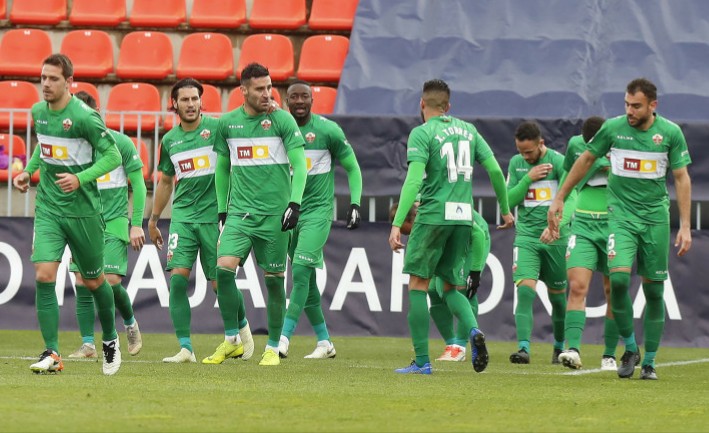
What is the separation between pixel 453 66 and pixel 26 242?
6.38 m

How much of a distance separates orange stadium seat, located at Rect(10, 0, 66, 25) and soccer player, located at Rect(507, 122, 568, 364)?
998cm

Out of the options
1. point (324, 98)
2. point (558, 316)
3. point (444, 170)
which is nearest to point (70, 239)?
point (444, 170)

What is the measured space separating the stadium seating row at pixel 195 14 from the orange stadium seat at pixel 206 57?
47 centimetres

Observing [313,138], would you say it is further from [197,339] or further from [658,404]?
[658,404]

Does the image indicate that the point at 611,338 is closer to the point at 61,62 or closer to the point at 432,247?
the point at 432,247

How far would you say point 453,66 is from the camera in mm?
18547

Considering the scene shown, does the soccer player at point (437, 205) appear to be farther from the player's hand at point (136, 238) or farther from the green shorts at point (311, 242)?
the player's hand at point (136, 238)

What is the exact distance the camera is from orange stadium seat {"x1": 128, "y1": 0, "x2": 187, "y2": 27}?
20.2 m

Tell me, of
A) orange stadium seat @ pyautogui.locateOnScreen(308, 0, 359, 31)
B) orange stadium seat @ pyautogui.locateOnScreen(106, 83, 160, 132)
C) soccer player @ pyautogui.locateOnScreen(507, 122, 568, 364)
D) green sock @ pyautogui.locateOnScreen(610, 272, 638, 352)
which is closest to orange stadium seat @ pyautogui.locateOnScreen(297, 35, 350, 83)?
orange stadium seat @ pyautogui.locateOnScreen(308, 0, 359, 31)

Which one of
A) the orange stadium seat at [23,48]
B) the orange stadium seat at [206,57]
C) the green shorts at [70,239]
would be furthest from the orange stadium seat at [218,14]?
the green shorts at [70,239]

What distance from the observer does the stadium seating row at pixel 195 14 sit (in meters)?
20.0

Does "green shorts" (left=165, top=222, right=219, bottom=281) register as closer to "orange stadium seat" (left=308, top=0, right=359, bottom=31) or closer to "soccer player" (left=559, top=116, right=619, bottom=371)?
"soccer player" (left=559, top=116, right=619, bottom=371)

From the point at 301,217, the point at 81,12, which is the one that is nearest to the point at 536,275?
the point at 301,217

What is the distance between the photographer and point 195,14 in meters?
20.2
